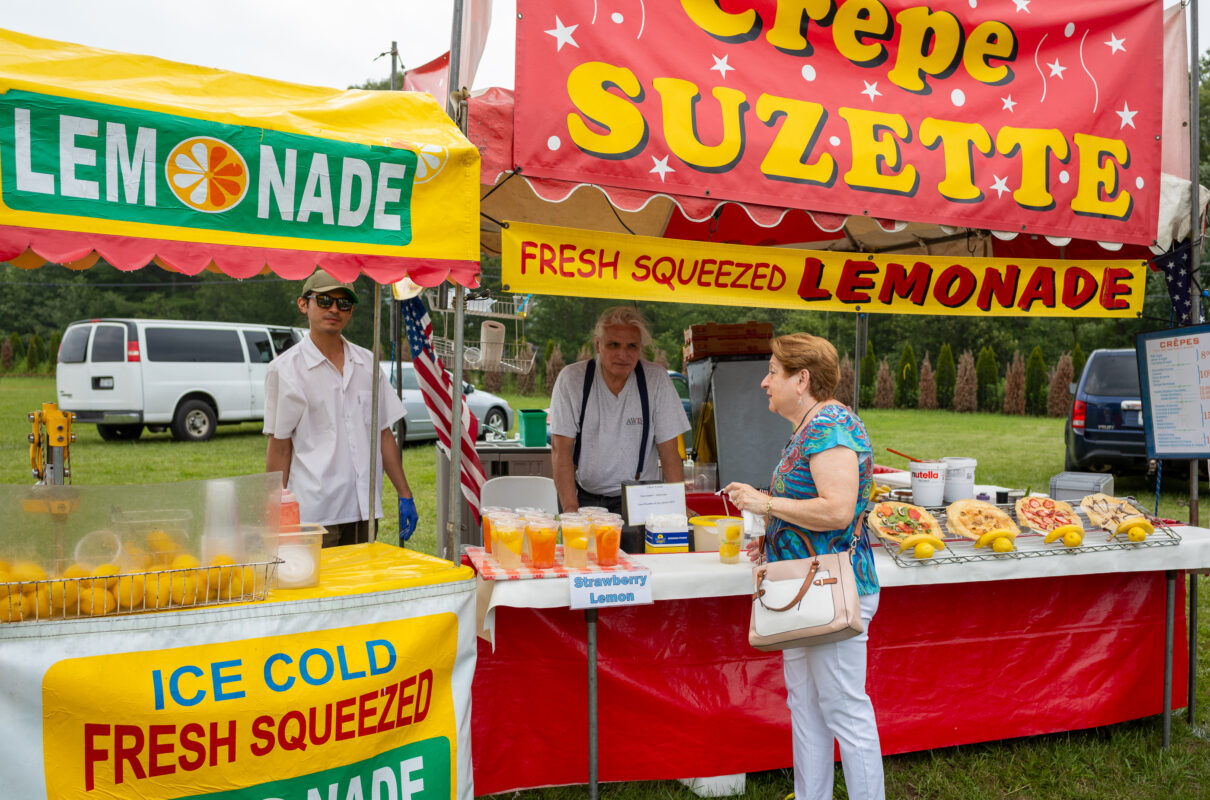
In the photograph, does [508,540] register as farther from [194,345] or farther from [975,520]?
[194,345]

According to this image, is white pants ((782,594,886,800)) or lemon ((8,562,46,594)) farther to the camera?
white pants ((782,594,886,800))

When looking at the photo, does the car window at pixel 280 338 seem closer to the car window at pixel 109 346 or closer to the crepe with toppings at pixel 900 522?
the car window at pixel 109 346

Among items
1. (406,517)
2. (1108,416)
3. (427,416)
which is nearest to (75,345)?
(427,416)

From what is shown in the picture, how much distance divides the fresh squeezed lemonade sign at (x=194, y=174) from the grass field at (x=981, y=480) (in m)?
2.17

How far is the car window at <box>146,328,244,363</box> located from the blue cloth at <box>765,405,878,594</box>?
1445 cm

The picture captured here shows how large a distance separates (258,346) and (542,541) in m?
14.8

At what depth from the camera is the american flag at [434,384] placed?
384cm

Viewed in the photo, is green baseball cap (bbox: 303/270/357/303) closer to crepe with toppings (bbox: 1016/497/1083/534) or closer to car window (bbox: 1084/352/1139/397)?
crepe with toppings (bbox: 1016/497/1083/534)

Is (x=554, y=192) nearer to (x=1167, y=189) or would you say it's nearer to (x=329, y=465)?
(x=329, y=465)

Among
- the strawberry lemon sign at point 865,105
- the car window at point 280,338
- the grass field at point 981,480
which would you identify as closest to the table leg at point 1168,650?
the grass field at point 981,480

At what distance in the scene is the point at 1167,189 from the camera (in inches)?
150

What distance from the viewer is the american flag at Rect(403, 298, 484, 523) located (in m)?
3.84

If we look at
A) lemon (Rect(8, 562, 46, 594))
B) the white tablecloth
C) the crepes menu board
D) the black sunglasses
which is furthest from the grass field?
the black sunglasses

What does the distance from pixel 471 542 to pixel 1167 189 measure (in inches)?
166
